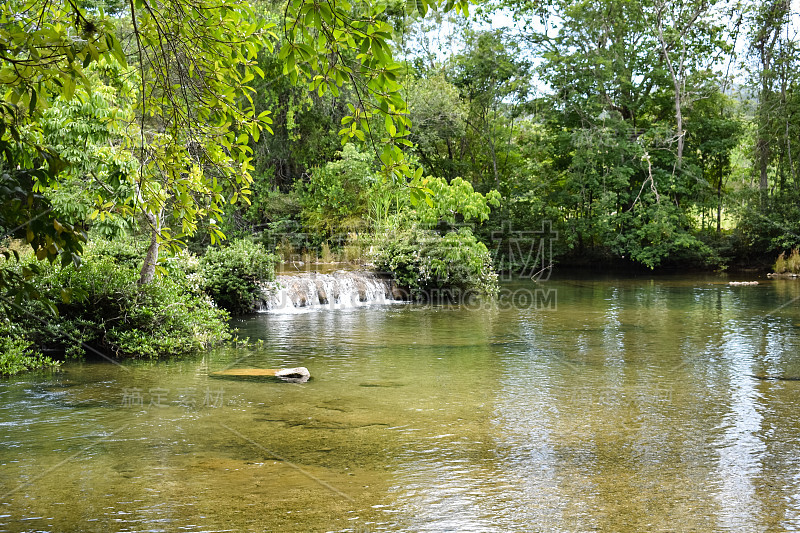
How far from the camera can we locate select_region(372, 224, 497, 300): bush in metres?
18.4

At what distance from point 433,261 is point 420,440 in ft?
39.2

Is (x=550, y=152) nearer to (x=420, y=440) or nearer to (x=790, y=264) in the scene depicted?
(x=790, y=264)

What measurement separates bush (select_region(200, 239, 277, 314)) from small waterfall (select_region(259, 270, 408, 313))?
0.60 meters

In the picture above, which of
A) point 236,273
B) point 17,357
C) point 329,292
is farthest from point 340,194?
point 17,357

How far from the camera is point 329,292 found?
59.5 feet

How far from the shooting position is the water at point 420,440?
15.7ft

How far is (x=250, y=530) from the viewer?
14.7 feet

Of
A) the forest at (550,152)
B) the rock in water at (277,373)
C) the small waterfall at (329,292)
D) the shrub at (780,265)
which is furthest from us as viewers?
the shrub at (780,265)

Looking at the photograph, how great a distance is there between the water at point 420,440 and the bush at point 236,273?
4.01 metres

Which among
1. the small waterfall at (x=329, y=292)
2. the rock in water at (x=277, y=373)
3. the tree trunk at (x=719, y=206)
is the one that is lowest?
the rock in water at (x=277, y=373)

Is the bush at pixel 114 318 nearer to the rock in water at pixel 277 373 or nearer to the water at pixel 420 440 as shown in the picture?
the water at pixel 420 440

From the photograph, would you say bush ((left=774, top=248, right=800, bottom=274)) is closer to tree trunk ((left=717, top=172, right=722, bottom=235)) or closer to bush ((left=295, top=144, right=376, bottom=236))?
tree trunk ((left=717, top=172, right=722, bottom=235))

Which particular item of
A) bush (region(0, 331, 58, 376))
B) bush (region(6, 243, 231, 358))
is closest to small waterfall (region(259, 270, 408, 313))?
bush (region(6, 243, 231, 358))

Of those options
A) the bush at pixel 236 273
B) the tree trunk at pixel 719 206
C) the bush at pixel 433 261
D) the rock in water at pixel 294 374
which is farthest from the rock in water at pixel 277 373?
the tree trunk at pixel 719 206
